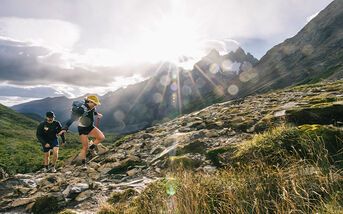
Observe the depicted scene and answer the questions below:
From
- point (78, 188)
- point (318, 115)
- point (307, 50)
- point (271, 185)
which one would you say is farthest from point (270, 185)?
point (307, 50)

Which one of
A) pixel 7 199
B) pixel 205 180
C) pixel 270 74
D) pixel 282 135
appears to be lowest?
pixel 7 199

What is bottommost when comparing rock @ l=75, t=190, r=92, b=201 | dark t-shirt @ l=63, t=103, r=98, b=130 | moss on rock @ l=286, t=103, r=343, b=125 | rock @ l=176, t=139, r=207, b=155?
rock @ l=75, t=190, r=92, b=201

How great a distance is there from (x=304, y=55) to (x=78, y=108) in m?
156

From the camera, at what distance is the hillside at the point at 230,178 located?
2.54 meters

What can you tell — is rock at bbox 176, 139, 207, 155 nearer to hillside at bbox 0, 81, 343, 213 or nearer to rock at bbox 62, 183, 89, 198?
hillside at bbox 0, 81, 343, 213

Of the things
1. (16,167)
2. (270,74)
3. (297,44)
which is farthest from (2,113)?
(297,44)

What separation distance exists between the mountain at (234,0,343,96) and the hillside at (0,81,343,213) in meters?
108

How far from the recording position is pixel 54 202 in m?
4.79

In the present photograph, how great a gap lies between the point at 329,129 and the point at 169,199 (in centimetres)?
419

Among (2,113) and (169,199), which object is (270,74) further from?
(2,113)

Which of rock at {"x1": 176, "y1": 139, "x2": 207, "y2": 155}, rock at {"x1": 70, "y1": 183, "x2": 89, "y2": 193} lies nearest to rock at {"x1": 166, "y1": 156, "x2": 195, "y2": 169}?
rock at {"x1": 176, "y1": 139, "x2": 207, "y2": 155}

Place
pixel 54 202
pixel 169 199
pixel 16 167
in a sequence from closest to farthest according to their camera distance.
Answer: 1. pixel 169 199
2. pixel 54 202
3. pixel 16 167

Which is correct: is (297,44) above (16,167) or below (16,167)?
above

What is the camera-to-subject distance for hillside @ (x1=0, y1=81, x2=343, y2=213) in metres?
2.54
